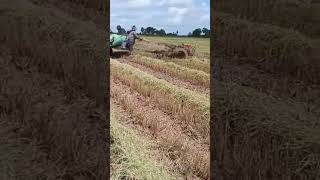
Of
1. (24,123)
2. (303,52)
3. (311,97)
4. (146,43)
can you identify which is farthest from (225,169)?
(146,43)

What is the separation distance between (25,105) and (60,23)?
10.6 ft

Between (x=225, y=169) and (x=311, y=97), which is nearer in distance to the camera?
(x=225, y=169)

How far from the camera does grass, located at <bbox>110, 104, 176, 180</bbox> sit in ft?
15.5

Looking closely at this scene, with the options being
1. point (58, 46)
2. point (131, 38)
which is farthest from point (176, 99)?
point (131, 38)

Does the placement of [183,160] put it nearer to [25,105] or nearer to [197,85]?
[25,105]

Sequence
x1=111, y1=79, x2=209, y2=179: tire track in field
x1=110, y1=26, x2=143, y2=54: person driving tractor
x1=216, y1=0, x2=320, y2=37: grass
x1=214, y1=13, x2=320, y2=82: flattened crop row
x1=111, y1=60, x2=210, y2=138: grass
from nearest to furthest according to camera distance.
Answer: x1=111, y1=79, x2=209, y2=179: tire track in field, x1=111, y1=60, x2=210, y2=138: grass, x1=214, y1=13, x2=320, y2=82: flattened crop row, x1=216, y1=0, x2=320, y2=37: grass, x1=110, y1=26, x2=143, y2=54: person driving tractor

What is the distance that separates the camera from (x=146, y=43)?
14.6m

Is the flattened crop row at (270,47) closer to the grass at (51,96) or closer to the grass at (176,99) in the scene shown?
the grass at (176,99)

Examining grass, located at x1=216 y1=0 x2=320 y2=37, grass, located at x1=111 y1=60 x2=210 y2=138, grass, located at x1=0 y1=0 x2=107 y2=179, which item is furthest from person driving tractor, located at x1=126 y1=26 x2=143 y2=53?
grass, located at x1=0 y1=0 x2=107 y2=179

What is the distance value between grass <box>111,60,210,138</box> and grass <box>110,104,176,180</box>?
3.14 ft

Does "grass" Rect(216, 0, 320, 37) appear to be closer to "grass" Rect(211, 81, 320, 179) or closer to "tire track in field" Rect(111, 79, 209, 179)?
"tire track in field" Rect(111, 79, 209, 179)

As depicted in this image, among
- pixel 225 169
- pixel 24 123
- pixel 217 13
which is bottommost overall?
pixel 225 169

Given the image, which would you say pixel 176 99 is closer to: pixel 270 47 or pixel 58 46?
pixel 58 46

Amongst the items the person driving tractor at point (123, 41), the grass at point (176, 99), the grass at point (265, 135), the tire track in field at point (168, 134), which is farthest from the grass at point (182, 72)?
the grass at point (265, 135)
